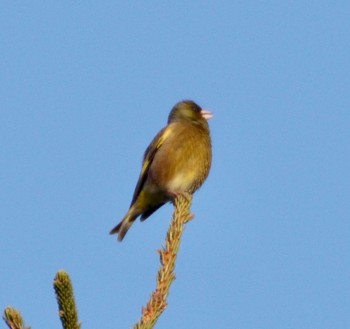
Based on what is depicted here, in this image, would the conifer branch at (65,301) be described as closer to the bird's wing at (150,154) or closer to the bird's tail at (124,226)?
the bird's tail at (124,226)

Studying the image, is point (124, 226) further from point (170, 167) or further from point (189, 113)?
point (189, 113)

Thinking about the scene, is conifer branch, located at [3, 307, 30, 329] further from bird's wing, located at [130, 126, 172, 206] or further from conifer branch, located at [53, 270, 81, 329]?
bird's wing, located at [130, 126, 172, 206]

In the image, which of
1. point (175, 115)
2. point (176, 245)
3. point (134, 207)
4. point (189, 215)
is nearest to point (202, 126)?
point (175, 115)

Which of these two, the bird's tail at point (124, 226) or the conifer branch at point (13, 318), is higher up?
the bird's tail at point (124, 226)

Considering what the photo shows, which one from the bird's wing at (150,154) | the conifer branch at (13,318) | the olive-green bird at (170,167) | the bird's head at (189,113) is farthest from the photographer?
the bird's head at (189,113)

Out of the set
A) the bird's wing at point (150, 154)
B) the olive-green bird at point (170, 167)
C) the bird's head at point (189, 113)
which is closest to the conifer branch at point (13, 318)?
the olive-green bird at point (170, 167)

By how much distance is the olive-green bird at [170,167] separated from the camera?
707 cm

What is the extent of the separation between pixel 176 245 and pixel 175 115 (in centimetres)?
544

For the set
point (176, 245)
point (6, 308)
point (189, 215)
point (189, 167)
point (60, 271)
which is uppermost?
point (189, 167)

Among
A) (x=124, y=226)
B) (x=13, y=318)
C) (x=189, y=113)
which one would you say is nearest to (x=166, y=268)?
(x=13, y=318)

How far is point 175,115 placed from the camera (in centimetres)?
809

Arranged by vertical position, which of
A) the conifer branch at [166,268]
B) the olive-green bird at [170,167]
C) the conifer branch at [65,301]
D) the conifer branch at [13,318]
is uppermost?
the olive-green bird at [170,167]

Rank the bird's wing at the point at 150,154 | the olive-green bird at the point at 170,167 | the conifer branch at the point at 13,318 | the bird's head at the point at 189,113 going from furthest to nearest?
the bird's head at the point at 189,113, the bird's wing at the point at 150,154, the olive-green bird at the point at 170,167, the conifer branch at the point at 13,318

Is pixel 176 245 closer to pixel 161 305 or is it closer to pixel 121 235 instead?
pixel 161 305
